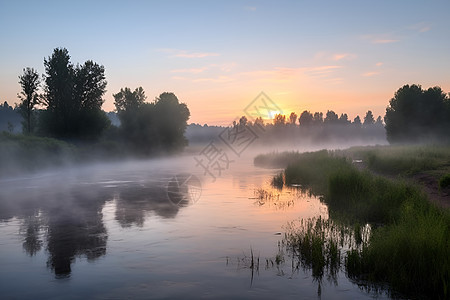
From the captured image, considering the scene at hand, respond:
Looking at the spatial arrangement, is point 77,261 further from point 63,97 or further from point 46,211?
point 63,97

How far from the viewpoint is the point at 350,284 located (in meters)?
10.3

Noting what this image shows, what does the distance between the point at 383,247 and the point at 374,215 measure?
23.3 ft

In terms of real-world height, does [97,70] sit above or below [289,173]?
above

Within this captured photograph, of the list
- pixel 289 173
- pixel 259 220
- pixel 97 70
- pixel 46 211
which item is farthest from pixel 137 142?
pixel 259 220

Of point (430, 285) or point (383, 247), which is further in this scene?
point (383, 247)

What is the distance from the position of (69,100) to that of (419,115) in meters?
72.5

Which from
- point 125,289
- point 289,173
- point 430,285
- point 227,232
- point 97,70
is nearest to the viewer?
point 430,285

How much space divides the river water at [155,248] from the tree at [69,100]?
43.0m

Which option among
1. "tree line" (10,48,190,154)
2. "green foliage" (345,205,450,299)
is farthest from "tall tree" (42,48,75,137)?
"green foliage" (345,205,450,299)

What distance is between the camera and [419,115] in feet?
289

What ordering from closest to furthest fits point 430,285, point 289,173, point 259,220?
point 430,285 → point 259,220 → point 289,173

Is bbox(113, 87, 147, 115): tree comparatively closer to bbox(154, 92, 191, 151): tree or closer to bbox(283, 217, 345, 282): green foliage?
bbox(154, 92, 191, 151): tree

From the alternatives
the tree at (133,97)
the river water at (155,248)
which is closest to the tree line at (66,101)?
the tree at (133,97)

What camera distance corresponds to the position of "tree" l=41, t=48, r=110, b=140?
67.6 m
